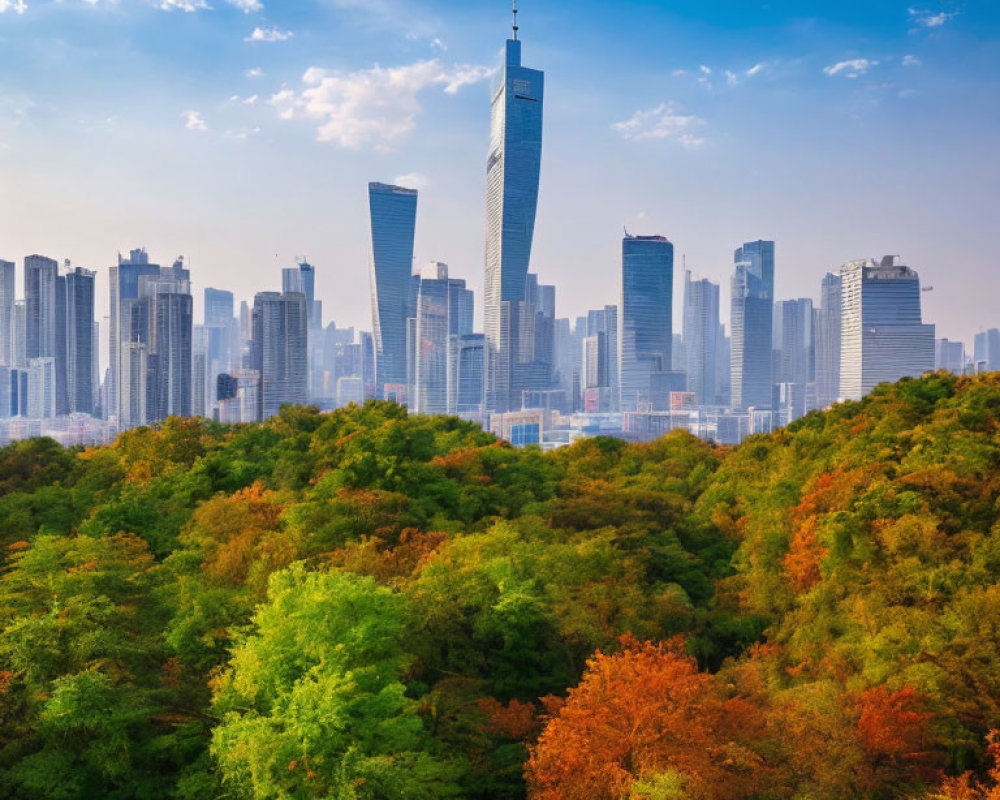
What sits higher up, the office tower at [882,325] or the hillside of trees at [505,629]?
the office tower at [882,325]

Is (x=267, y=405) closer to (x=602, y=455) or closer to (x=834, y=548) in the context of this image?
(x=602, y=455)

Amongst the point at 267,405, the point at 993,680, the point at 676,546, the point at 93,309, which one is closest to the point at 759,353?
the point at 267,405

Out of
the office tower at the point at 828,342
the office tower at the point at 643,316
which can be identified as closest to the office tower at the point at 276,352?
the office tower at the point at 643,316

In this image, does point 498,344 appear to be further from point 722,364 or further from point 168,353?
point 168,353

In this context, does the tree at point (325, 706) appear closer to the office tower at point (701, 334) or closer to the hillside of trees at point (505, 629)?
the hillside of trees at point (505, 629)

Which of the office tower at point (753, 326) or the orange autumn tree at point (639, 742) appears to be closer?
the orange autumn tree at point (639, 742)

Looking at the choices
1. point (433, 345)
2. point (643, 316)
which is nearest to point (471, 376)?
point (433, 345)
